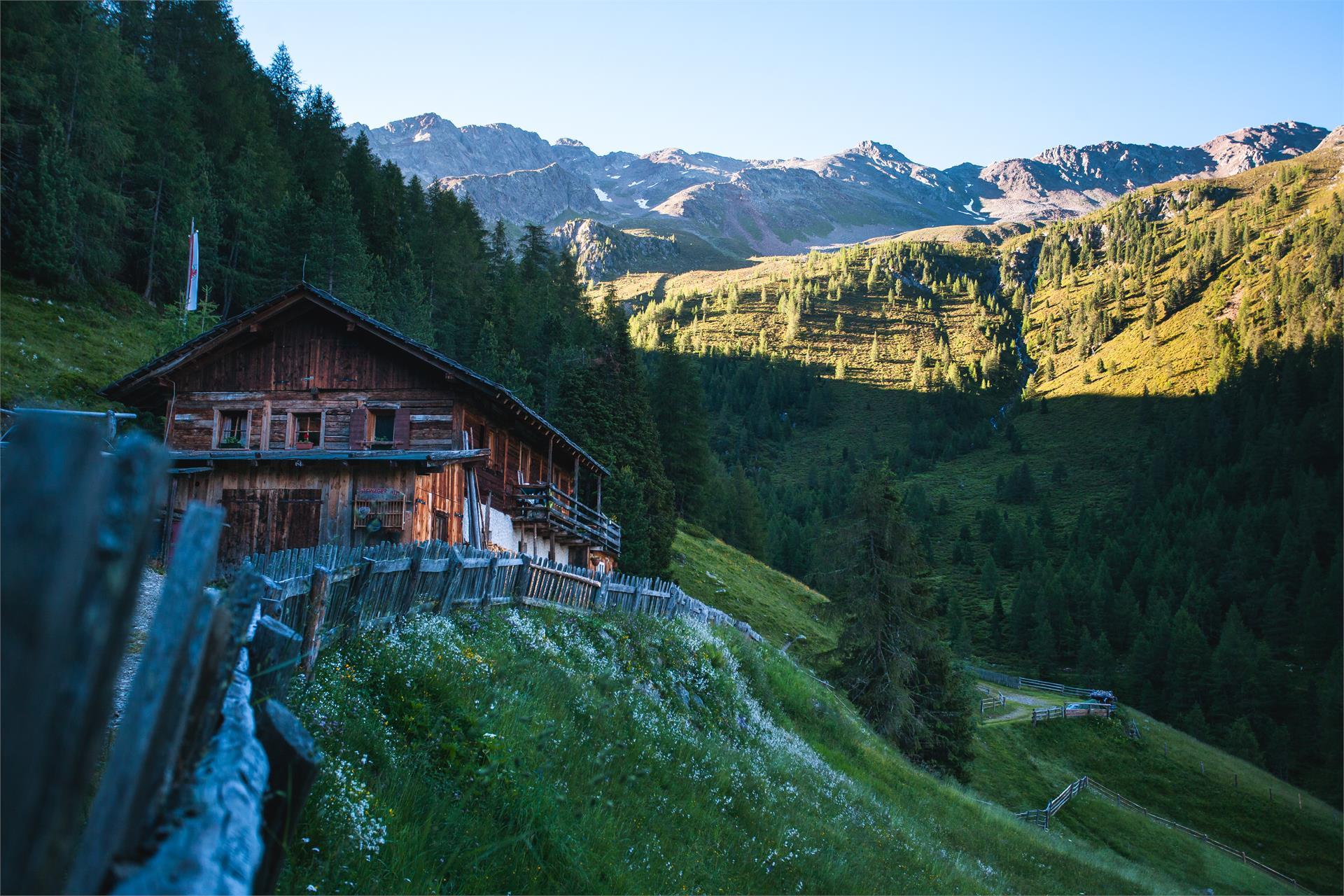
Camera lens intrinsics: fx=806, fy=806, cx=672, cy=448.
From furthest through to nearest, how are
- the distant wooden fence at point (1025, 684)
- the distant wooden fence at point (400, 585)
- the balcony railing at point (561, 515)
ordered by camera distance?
1. the distant wooden fence at point (1025, 684)
2. the balcony railing at point (561, 515)
3. the distant wooden fence at point (400, 585)

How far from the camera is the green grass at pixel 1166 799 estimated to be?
44.0 m

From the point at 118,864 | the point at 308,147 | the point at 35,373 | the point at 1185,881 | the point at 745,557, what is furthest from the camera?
the point at 308,147

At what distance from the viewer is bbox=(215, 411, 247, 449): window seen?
28.5 meters

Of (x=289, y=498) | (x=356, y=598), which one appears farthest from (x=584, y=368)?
(x=356, y=598)

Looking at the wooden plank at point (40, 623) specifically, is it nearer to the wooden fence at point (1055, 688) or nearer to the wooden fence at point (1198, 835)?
the wooden fence at point (1198, 835)

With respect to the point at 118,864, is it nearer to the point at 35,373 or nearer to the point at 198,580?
the point at 198,580

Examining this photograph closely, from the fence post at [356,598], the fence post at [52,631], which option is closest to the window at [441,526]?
the fence post at [356,598]

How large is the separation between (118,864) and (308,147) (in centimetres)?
9094

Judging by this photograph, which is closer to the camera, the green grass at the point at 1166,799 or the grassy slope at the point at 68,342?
the grassy slope at the point at 68,342

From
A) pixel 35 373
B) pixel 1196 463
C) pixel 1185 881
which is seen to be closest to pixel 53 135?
pixel 35 373

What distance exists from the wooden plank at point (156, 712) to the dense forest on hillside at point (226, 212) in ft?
130

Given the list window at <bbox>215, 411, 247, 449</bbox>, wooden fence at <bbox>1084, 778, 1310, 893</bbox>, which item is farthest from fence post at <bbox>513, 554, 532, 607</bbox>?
wooden fence at <bbox>1084, 778, 1310, 893</bbox>

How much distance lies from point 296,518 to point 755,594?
35.2m

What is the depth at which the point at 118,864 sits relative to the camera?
78.0 inches
